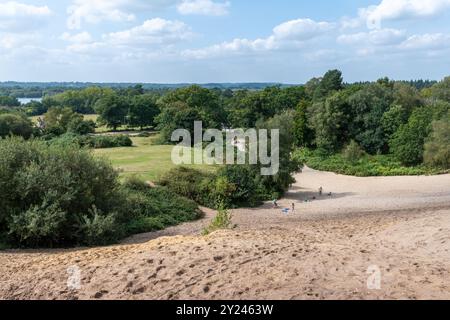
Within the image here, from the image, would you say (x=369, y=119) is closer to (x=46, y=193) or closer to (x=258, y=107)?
(x=258, y=107)

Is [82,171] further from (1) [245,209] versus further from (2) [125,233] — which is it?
(1) [245,209]

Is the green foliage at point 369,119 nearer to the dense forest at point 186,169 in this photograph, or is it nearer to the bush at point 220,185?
the dense forest at point 186,169

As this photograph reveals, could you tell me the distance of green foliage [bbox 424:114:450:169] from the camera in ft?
146

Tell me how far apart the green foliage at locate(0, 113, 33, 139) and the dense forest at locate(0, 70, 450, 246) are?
0.43ft

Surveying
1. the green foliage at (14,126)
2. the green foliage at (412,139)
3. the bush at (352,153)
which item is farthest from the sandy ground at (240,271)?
the green foliage at (14,126)

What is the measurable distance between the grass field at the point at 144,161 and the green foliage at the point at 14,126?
13.5 m

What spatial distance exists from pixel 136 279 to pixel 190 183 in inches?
862

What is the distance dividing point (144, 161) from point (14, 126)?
24975 mm

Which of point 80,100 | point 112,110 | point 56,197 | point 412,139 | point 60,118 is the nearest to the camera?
point 56,197

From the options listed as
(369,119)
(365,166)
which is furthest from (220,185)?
(369,119)

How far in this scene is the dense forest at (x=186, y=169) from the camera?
65.9 ft

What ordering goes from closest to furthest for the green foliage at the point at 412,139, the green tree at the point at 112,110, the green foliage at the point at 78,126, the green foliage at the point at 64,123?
the green foliage at the point at 412,139 < the green foliage at the point at 64,123 < the green foliage at the point at 78,126 < the green tree at the point at 112,110

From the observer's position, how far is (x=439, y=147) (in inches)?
1767

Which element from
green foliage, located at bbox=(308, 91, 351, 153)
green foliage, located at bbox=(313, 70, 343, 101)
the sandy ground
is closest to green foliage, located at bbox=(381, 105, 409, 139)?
green foliage, located at bbox=(308, 91, 351, 153)
